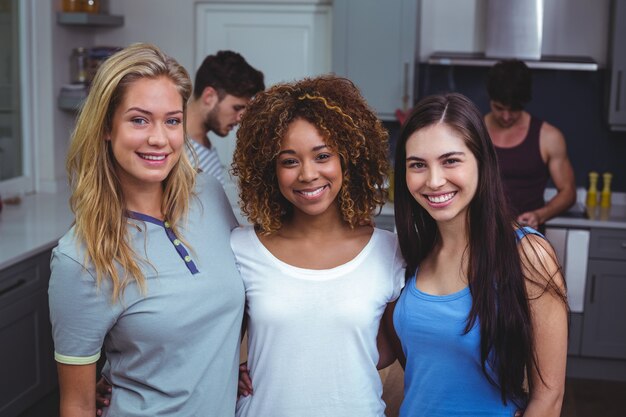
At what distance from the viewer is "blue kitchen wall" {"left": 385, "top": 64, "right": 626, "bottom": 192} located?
5.18 meters

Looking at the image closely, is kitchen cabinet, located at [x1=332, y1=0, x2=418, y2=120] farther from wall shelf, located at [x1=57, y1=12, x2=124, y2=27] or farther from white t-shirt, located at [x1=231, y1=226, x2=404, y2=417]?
white t-shirt, located at [x1=231, y1=226, x2=404, y2=417]

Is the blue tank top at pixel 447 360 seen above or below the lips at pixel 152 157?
below

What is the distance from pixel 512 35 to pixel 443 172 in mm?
3196

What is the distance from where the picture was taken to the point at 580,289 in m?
4.77

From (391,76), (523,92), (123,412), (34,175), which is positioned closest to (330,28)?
(391,76)

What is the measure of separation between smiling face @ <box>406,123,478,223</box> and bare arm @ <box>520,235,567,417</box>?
0.18 m

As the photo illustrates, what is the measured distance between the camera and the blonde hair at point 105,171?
71.8 inches

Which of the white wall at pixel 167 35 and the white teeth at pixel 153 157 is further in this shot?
the white wall at pixel 167 35

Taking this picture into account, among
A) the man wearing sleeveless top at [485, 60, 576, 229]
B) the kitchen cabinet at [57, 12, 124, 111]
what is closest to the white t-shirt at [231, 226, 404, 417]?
the man wearing sleeveless top at [485, 60, 576, 229]

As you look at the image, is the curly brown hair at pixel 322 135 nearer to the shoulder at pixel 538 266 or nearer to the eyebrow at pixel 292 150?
the eyebrow at pixel 292 150

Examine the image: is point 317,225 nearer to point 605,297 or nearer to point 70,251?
point 70,251

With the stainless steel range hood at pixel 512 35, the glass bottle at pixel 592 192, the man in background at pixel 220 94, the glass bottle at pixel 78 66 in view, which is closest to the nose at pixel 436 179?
the man in background at pixel 220 94

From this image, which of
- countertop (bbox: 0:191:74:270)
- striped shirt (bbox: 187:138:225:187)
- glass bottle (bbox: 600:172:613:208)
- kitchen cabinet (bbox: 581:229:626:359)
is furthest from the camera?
glass bottle (bbox: 600:172:613:208)

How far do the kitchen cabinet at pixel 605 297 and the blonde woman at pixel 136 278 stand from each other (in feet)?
10.7
